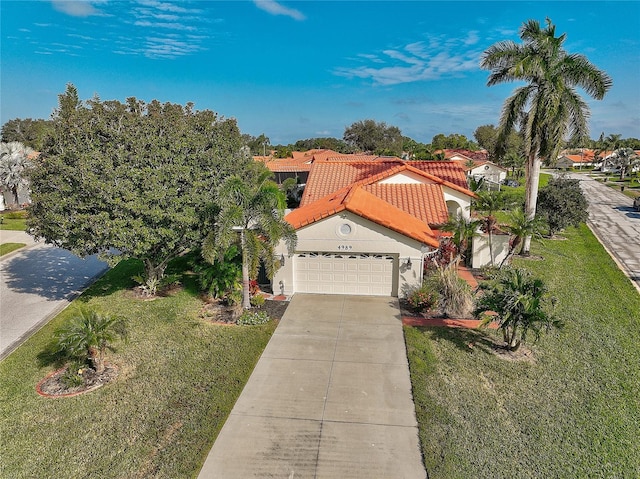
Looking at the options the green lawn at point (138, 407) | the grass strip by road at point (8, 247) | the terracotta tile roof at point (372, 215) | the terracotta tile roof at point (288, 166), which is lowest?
the grass strip by road at point (8, 247)

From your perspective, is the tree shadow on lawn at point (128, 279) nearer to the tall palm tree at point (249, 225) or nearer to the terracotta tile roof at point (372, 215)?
the tall palm tree at point (249, 225)

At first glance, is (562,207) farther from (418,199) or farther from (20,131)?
(20,131)

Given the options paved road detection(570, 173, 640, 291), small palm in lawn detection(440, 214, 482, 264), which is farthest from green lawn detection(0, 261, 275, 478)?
paved road detection(570, 173, 640, 291)

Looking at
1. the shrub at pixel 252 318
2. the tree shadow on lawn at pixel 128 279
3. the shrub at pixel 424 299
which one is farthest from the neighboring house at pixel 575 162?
the shrub at pixel 252 318

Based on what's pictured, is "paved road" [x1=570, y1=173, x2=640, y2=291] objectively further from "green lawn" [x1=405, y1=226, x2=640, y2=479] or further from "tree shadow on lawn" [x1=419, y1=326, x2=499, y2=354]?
"tree shadow on lawn" [x1=419, y1=326, x2=499, y2=354]

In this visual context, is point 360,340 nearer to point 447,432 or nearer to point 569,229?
point 447,432

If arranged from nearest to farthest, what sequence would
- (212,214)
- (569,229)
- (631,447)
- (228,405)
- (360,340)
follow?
(631,447)
(228,405)
(360,340)
(212,214)
(569,229)

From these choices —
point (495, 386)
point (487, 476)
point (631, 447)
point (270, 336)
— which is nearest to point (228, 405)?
point (270, 336)
